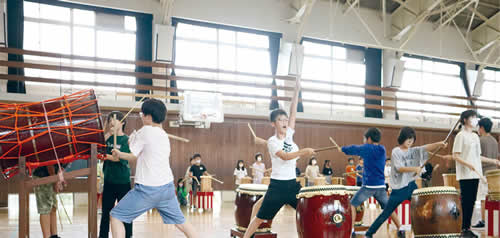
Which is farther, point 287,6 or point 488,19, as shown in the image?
point 488,19

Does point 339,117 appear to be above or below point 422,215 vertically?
above

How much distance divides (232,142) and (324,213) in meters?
10.1

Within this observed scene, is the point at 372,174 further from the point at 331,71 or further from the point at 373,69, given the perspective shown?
the point at 373,69

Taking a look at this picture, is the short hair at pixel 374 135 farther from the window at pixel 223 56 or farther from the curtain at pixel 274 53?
the curtain at pixel 274 53

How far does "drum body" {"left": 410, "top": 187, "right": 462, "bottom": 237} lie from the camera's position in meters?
4.63

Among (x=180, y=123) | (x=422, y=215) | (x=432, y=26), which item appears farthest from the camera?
(x=432, y=26)

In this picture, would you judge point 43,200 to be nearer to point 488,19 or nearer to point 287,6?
point 287,6

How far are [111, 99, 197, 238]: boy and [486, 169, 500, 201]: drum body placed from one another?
152 inches

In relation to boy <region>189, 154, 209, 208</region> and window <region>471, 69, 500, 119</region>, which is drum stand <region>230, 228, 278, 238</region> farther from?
window <region>471, 69, 500, 119</region>

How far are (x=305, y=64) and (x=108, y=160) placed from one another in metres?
12.0

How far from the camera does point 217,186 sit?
13.5m

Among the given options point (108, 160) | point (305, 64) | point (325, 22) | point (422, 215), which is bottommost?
point (422, 215)

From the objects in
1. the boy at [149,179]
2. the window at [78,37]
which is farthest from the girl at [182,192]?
the boy at [149,179]

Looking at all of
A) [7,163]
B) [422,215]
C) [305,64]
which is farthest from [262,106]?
[7,163]
